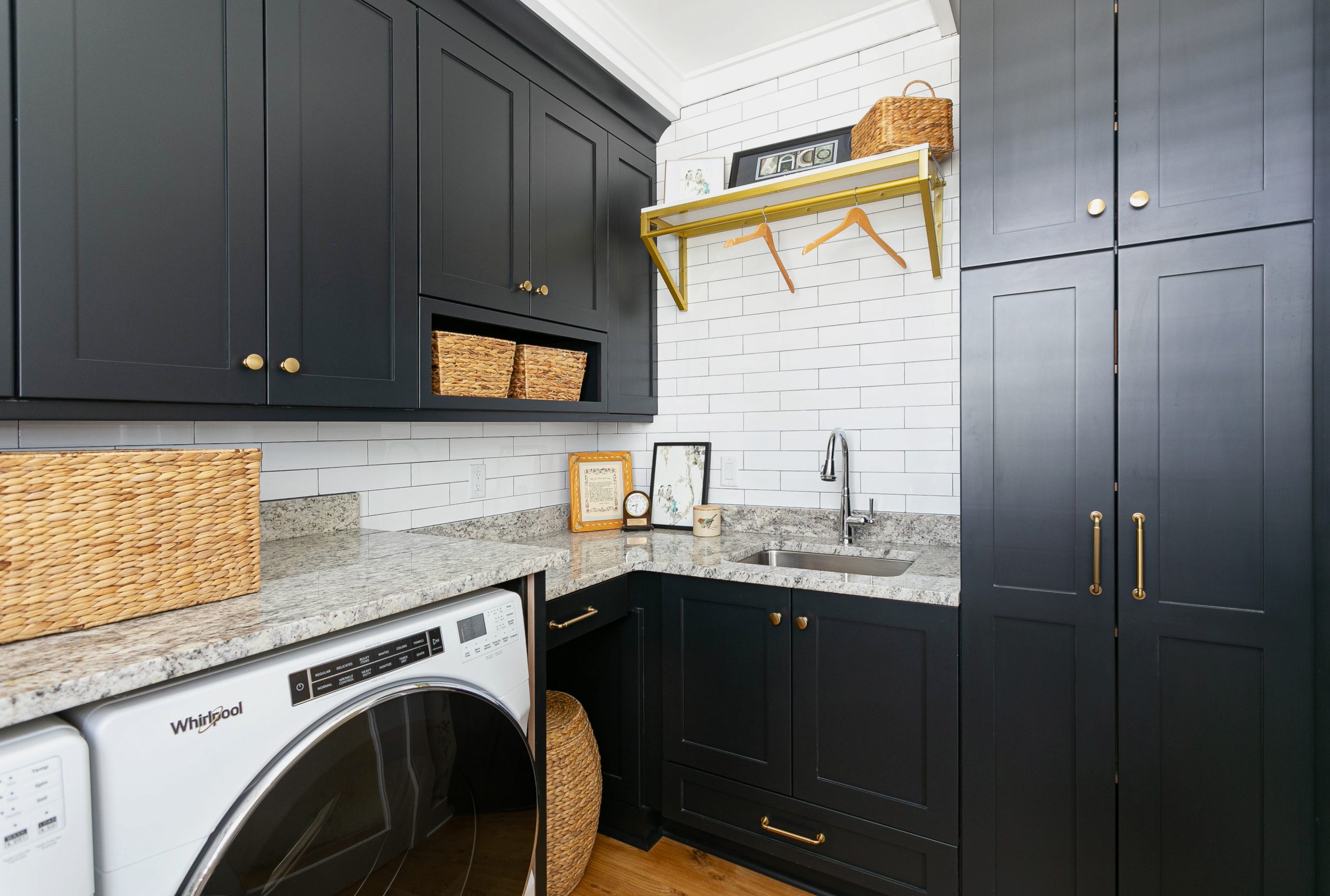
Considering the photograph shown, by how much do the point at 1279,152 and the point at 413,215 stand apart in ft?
6.54

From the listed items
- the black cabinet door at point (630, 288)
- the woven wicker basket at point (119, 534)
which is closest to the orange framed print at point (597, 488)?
the black cabinet door at point (630, 288)

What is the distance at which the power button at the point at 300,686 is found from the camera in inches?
38.2

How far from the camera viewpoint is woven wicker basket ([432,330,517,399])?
1.86 m

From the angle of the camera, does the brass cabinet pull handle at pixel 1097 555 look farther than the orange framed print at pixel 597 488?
No

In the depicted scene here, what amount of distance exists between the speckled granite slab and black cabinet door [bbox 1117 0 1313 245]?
1596 mm

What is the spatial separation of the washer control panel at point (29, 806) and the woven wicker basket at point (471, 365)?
48.2 inches

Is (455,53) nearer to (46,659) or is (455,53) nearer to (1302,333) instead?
(46,659)

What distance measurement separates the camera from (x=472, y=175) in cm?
194

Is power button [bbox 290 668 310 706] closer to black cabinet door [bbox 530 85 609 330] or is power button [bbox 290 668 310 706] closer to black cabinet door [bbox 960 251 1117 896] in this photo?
black cabinet door [bbox 530 85 609 330]

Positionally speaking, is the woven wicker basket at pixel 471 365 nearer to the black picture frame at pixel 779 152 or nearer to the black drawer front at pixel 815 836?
the black picture frame at pixel 779 152

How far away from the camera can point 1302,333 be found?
4.76 ft

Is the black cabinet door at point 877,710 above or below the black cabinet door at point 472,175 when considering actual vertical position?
below

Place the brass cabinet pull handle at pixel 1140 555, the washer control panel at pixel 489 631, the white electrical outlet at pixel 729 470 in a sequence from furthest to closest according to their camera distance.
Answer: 1. the white electrical outlet at pixel 729 470
2. the brass cabinet pull handle at pixel 1140 555
3. the washer control panel at pixel 489 631

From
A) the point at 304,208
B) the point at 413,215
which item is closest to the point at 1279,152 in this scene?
the point at 413,215
